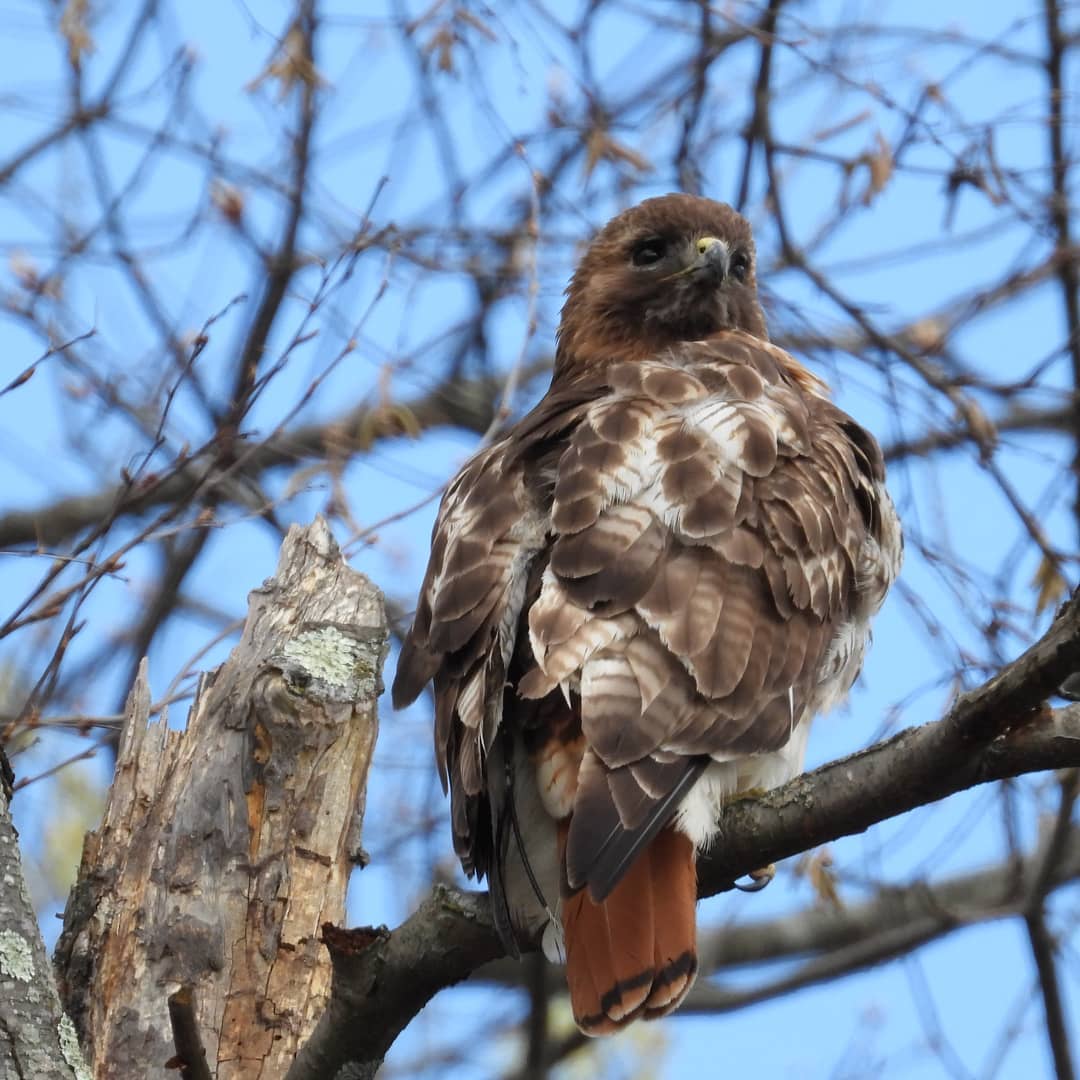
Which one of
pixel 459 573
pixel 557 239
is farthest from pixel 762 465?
pixel 557 239

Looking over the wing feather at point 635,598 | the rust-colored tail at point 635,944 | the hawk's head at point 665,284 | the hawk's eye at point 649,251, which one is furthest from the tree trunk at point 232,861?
the hawk's eye at point 649,251

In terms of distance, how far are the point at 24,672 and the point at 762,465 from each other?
3.26 m

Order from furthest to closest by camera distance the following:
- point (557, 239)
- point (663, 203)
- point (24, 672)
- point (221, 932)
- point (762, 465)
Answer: point (557, 239) → point (24, 672) → point (663, 203) → point (762, 465) → point (221, 932)

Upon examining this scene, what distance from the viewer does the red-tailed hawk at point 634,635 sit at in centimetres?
309

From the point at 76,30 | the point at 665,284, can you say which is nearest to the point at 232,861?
the point at 665,284

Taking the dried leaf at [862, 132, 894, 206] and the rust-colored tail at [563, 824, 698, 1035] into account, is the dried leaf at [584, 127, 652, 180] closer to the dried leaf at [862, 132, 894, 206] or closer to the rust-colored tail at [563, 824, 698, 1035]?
the dried leaf at [862, 132, 894, 206]

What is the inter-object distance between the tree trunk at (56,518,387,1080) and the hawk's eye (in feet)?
5.94

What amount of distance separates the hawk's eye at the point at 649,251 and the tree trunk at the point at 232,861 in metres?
1.81

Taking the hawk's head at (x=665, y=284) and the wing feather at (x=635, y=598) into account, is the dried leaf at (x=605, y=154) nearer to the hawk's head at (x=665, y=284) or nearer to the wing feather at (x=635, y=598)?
the hawk's head at (x=665, y=284)

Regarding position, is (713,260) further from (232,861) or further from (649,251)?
(232,861)

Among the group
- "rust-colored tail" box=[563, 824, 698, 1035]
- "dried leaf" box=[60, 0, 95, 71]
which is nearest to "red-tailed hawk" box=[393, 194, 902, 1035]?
"rust-colored tail" box=[563, 824, 698, 1035]

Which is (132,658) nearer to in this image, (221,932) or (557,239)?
(557,239)

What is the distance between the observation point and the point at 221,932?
347cm

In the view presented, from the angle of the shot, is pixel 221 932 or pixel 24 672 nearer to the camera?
pixel 221 932
